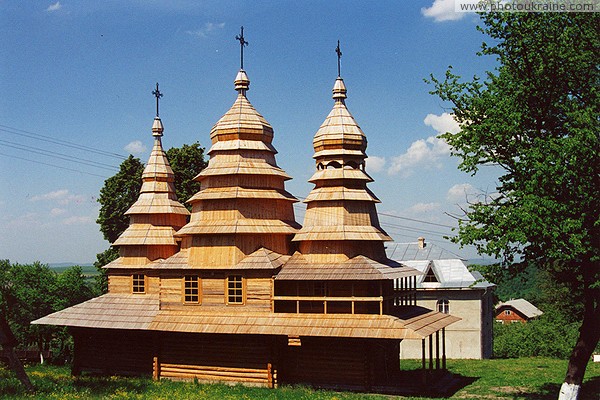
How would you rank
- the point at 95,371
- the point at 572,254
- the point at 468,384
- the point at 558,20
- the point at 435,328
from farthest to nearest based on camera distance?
the point at 95,371 < the point at 468,384 < the point at 435,328 < the point at 558,20 < the point at 572,254

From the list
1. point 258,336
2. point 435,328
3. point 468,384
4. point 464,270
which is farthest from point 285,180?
point 464,270

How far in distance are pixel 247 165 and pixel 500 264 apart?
12.6m

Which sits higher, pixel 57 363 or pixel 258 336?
pixel 258 336

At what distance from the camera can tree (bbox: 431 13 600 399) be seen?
20875mm

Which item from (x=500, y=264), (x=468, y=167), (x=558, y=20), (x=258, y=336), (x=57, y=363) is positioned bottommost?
(x=57, y=363)

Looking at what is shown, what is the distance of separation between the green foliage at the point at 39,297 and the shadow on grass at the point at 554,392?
29.9m

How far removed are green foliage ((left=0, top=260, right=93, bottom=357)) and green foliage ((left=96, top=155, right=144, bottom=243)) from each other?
159 inches

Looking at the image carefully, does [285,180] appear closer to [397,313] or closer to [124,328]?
[397,313]

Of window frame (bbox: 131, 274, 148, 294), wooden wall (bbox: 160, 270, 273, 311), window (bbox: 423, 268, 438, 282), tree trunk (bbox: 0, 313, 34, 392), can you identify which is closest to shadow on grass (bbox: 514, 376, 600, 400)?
wooden wall (bbox: 160, 270, 273, 311)

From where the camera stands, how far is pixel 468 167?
76.3 ft

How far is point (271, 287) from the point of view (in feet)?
92.3

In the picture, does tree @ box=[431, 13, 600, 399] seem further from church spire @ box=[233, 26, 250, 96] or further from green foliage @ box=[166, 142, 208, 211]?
green foliage @ box=[166, 142, 208, 211]

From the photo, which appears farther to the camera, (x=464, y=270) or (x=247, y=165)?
(x=464, y=270)

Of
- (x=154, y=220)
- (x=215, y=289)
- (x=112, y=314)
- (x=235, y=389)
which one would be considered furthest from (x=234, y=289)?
(x=154, y=220)
